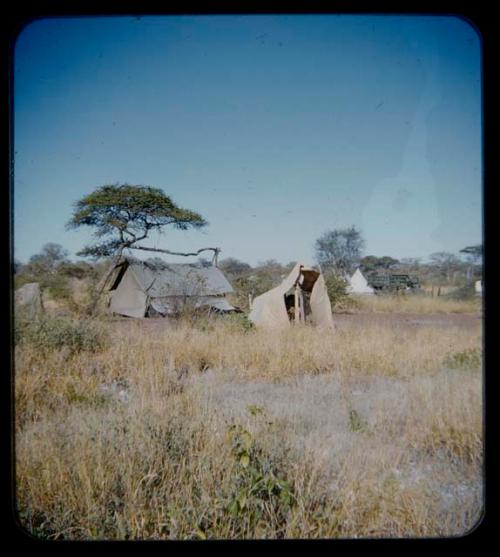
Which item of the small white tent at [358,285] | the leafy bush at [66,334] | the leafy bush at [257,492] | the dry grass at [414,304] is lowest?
the leafy bush at [257,492]

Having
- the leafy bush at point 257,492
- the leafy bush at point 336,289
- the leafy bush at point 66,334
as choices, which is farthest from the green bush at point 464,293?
the leafy bush at point 336,289

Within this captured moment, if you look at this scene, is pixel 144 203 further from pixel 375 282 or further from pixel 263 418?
pixel 375 282

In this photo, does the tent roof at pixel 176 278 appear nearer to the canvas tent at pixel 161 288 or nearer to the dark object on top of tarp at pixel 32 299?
the canvas tent at pixel 161 288

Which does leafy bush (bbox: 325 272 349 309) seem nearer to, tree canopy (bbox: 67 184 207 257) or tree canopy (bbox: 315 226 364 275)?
tree canopy (bbox: 315 226 364 275)

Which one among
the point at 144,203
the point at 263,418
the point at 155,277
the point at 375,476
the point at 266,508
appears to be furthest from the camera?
the point at 155,277

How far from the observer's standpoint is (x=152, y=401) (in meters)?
2.04

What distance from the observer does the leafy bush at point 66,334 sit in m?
2.30

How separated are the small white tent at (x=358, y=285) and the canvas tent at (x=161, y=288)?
56.2 inches

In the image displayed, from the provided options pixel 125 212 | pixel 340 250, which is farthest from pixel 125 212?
pixel 340 250

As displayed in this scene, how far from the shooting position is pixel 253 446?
1.64 metres

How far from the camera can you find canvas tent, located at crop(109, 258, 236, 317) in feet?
11.5

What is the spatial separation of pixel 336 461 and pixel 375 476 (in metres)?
0.17
